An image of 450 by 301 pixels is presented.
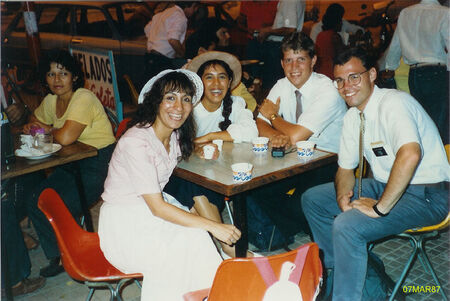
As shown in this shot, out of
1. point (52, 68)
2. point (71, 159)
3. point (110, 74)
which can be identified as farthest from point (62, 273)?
point (110, 74)

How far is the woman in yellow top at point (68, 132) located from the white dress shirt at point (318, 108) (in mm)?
1416

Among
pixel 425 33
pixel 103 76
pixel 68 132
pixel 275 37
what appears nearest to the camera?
pixel 68 132

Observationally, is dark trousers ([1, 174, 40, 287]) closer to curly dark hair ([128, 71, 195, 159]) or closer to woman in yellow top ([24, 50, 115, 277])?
woman in yellow top ([24, 50, 115, 277])

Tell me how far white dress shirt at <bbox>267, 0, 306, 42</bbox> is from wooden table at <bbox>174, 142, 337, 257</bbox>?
3.57m

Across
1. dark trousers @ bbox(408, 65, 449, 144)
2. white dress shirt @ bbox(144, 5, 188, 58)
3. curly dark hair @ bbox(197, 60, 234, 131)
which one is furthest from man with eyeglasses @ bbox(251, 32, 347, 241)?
white dress shirt @ bbox(144, 5, 188, 58)

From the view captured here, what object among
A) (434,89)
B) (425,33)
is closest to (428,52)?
(425,33)

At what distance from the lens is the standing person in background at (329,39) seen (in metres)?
5.84

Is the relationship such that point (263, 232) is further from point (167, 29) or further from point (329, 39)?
point (167, 29)

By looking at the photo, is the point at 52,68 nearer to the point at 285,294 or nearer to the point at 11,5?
the point at 285,294

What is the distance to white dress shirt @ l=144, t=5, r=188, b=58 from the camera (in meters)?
6.33

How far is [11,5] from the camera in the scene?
9156 millimetres

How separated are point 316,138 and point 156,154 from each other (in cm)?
160

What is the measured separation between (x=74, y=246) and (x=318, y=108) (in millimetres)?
2021
